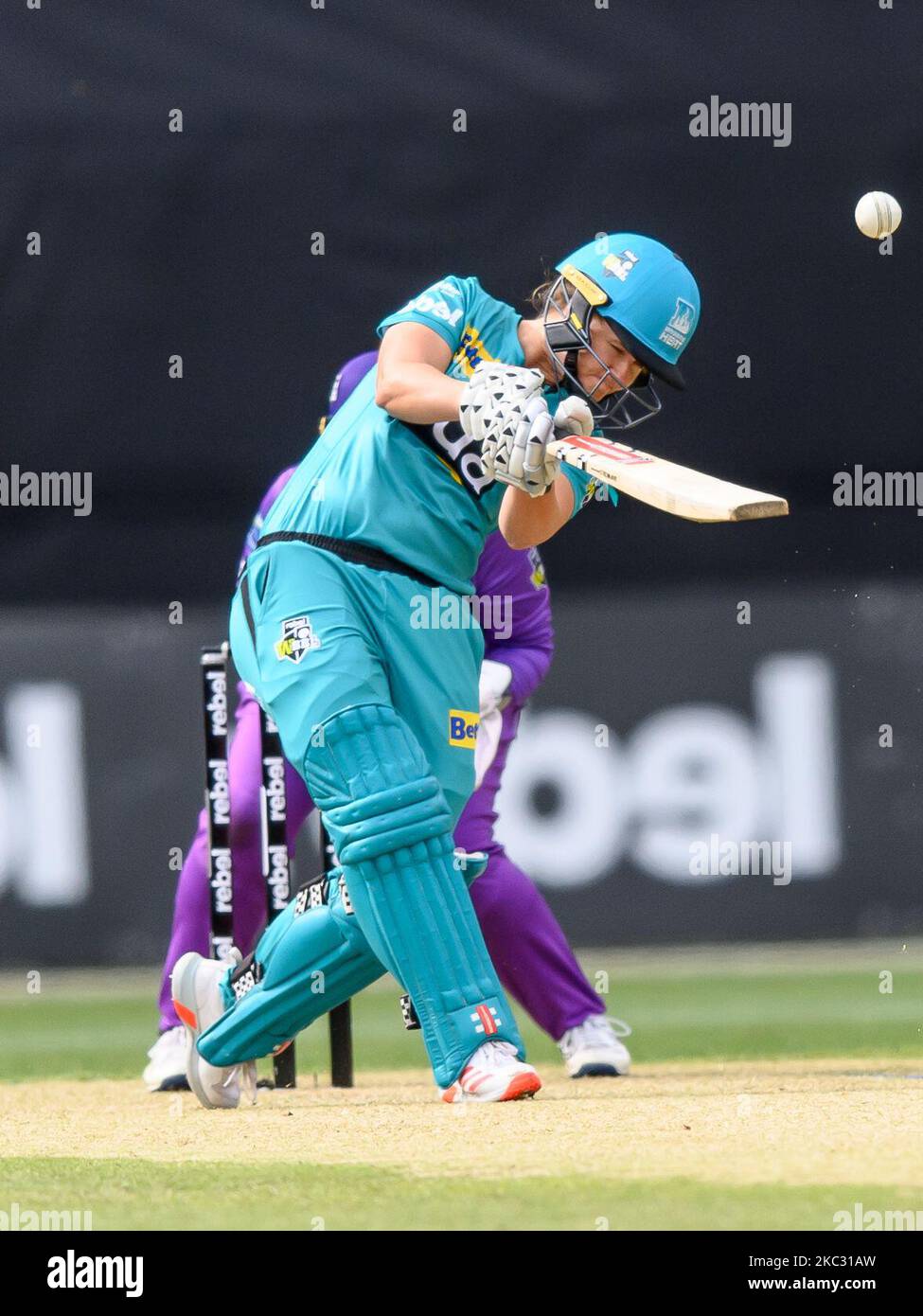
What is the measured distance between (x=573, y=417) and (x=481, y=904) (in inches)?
65.8

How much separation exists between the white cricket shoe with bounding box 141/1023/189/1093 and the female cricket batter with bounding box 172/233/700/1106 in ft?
2.56

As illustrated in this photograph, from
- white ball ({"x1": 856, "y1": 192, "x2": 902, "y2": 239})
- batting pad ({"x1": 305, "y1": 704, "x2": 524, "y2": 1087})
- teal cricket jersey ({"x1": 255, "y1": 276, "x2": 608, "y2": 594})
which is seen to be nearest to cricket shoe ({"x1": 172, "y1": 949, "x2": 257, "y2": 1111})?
batting pad ({"x1": 305, "y1": 704, "x2": 524, "y2": 1087})

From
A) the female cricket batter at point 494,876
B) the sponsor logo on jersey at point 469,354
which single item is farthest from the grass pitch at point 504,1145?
the sponsor logo on jersey at point 469,354

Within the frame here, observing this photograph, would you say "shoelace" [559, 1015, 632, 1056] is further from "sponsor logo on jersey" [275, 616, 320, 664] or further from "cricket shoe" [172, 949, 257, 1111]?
"sponsor logo on jersey" [275, 616, 320, 664]

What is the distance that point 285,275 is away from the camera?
6848 mm

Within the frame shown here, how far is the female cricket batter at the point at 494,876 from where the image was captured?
4363 mm

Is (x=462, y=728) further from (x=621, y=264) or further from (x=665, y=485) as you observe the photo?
(x=621, y=264)

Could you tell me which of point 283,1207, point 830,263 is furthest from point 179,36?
point 283,1207

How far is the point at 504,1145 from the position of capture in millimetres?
2717

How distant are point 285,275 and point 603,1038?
3.30 m

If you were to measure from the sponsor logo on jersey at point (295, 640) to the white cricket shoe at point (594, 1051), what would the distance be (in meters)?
1.67

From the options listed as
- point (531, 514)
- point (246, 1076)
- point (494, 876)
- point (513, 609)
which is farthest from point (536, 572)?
point (246, 1076)

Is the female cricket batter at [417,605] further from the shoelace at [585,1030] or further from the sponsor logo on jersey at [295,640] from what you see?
the shoelace at [585,1030]

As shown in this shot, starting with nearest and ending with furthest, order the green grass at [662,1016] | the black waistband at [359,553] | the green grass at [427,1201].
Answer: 1. the green grass at [427,1201]
2. the black waistband at [359,553]
3. the green grass at [662,1016]
